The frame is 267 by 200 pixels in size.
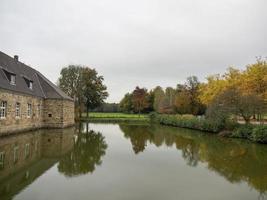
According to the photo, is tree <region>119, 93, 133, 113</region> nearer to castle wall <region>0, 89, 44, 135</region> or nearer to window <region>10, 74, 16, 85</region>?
castle wall <region>0, 89, 44, 135</region>

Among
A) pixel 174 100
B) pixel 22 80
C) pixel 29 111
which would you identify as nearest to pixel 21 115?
pixel 29 111

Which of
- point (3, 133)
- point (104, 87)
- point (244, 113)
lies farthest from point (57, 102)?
point (104, 87)

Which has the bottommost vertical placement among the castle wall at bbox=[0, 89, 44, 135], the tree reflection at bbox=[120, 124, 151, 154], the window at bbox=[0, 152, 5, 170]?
the tree reflection at bbox=[120, 124, 151, 154]

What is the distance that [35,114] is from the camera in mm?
22844

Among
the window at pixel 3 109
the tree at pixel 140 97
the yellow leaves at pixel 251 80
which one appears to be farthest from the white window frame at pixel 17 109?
the tree at pixel 140 97

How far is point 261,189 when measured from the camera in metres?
6.84

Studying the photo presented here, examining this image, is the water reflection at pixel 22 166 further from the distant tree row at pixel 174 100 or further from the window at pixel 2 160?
the distant tree row at pixel 174 100

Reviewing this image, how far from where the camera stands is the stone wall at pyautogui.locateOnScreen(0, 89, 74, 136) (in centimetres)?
1736

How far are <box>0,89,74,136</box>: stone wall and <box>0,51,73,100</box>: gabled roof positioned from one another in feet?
1.44

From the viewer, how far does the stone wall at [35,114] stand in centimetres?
1736

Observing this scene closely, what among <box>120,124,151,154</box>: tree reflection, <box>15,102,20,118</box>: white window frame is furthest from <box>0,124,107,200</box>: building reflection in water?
<box>15,102,20,118</box>: white window frame

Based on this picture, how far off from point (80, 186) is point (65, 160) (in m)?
3.61

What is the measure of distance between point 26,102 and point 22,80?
2.40 m

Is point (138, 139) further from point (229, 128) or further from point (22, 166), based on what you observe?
point (22, 166)
